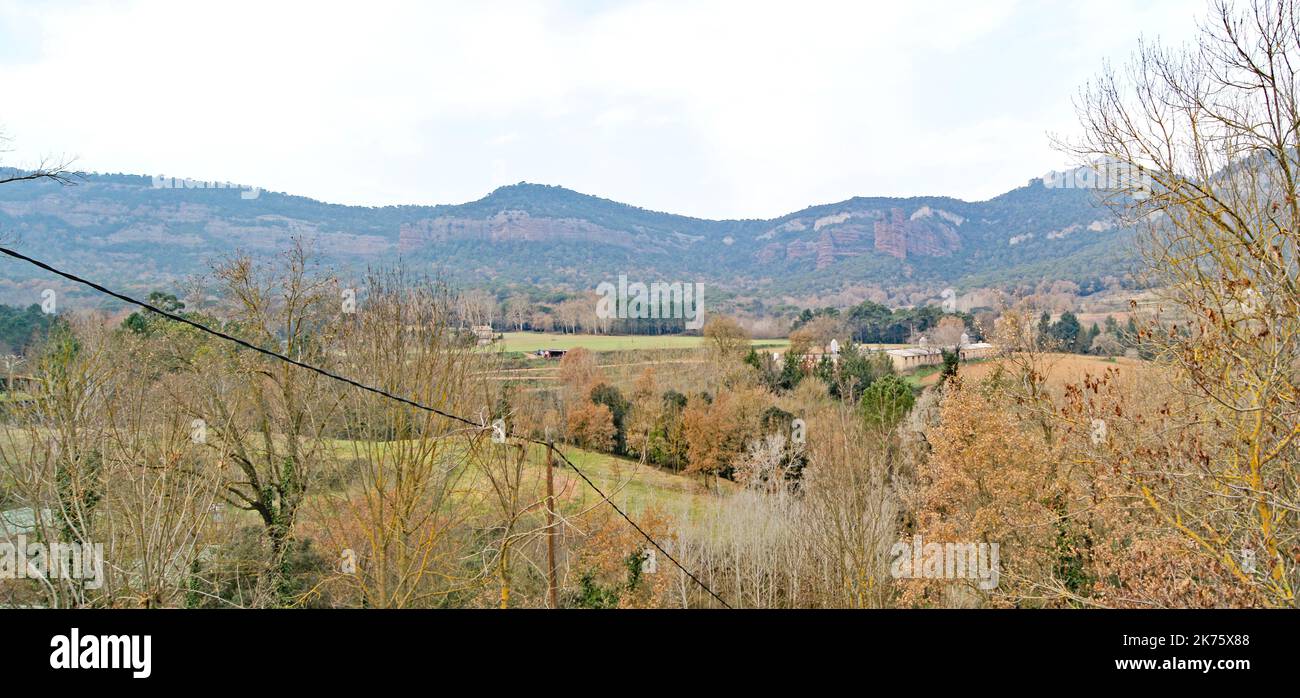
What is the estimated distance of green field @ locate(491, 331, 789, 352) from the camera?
3024 cm

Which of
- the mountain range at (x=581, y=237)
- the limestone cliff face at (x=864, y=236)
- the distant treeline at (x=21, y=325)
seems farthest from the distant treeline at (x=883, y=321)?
the distant treeline at (x=21, y=325)

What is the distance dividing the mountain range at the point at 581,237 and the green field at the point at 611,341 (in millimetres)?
4231

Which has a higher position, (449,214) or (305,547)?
(449,214)

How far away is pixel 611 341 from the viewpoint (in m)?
35.3

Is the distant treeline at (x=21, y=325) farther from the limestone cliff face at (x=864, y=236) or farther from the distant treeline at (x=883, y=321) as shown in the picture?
the limestone cliff face at (x=864, y=236)

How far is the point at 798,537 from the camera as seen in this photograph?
15.0 metres

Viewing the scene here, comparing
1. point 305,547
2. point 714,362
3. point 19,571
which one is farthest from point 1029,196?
point 19,571

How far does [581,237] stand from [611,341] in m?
17.3

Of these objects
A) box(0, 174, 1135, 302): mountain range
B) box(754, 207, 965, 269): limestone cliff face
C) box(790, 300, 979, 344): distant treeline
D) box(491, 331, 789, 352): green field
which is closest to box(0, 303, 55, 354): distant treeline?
box(0, 174, 1135, 302): mountain range

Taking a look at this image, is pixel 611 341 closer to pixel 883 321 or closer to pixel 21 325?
pixel 883 321

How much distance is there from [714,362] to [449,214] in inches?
1019

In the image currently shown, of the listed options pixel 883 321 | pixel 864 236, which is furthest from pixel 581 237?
pixel 883 321

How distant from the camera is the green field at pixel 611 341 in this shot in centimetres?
3024
